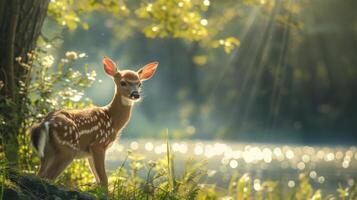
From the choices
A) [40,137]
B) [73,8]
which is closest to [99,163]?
[40,137]

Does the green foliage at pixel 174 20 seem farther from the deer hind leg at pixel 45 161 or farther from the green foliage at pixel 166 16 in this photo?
the deer hind leg at pixel 45 161

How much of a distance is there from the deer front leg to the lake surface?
513 inches

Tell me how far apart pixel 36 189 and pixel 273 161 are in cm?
3303

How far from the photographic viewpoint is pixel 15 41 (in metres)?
10.6

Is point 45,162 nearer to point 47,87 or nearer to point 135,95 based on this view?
point 135,95

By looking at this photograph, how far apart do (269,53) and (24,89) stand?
134ft

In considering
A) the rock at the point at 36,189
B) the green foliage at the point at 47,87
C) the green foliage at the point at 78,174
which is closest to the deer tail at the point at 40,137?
the rock at the point at 36,189

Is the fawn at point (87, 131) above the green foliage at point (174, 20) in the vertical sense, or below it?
below

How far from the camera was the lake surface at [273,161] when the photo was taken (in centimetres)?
2636

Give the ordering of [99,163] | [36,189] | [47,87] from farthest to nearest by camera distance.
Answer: [47,87] → [99,163] → [36,189]

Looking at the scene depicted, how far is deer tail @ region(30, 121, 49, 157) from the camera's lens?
315 inches

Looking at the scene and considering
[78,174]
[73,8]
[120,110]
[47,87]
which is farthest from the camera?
[73,8]

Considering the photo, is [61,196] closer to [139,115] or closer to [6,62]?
[6,62]

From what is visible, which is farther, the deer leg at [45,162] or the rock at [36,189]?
the deer leg at [45,162]
